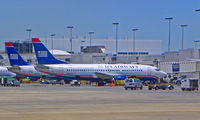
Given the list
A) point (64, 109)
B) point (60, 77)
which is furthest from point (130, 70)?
point (64, 109)

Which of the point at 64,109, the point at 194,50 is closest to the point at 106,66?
the point at 194,50

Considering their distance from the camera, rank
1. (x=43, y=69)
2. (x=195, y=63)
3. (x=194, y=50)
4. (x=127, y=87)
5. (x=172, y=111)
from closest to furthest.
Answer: (x=172, y=111) < (x=127, y=87) < (x=43, y=69) < (x=195, y=63) < (x=194, y=50)

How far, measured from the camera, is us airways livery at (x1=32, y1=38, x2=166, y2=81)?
82250mm

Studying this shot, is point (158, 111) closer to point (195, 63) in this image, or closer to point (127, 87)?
point (127, 87)

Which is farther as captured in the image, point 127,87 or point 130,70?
point 130,70

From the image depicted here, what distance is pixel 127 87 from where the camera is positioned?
59.9 m

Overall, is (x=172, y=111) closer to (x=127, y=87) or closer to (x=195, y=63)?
(x=127, y=87)

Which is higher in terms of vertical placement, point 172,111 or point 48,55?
point 48,55

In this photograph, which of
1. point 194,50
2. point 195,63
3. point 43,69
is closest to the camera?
point 43,69

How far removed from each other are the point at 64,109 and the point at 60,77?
5462 centimetres

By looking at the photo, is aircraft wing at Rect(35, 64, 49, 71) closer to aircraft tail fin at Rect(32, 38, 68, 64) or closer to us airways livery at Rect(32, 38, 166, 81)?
us airways livery at Rect(32, 38, 166, 81)

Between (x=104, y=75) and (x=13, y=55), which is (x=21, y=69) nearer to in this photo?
(x=13, y=55)

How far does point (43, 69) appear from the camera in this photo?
266 ft

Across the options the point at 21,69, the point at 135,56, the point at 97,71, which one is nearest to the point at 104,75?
the point at 97,71
